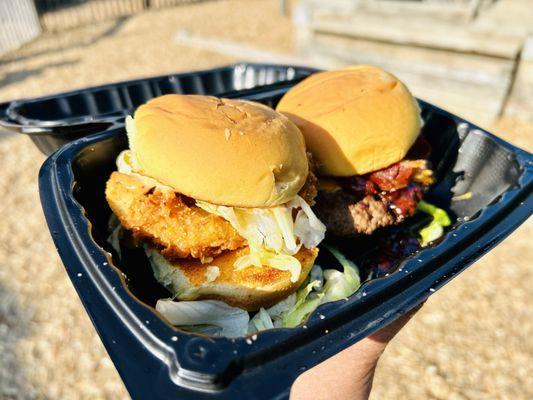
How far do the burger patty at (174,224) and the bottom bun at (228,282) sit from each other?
0.04 metres

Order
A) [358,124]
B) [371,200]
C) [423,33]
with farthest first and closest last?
[423,33] → [371,200] → [358,124]

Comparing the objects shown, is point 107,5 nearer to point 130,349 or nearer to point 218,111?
point 218,111

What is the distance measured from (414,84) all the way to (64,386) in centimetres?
543

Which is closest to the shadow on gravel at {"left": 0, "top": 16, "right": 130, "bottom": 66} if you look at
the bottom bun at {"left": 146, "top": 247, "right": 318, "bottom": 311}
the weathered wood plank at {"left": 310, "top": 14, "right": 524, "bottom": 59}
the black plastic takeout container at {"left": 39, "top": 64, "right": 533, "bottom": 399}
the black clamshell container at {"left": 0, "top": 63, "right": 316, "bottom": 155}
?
the weathered wood plank at {"left": 310, "top": 14, "right": 524, "bottom": 59}

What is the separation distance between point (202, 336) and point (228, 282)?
19.9 inches

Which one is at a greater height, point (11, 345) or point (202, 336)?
point (202, 336)

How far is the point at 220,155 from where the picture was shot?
1281 millimetres

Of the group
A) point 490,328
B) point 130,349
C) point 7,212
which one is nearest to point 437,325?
point 490,328

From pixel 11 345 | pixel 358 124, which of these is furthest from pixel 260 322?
pixel 11 345

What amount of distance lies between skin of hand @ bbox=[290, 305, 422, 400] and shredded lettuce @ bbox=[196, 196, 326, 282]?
0.47m

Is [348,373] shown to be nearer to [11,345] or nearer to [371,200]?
[371,200]

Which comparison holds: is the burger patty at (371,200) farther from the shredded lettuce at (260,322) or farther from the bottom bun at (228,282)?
the shredded lettuce at (260,322)

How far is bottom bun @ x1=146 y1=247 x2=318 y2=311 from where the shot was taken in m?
1.40

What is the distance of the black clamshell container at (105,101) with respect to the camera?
1.93 m
